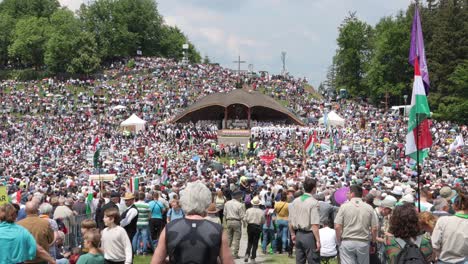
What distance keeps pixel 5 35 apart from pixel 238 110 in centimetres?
5043

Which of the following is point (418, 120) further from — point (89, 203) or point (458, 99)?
point (458, 99)

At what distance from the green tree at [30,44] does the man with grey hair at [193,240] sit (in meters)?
82.3

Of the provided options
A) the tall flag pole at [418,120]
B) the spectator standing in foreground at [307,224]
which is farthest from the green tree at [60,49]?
the spectator standing in foreground at [307,224]

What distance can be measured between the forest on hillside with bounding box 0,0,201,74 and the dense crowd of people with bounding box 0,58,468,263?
5540mm

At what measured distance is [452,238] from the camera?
22.3 feet

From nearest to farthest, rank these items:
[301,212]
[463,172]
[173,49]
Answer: [301,212], [463,172], [173,49]

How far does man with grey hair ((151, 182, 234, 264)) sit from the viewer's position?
16.1ft

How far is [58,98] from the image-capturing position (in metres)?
60.1

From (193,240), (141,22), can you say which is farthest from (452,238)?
(141,22)

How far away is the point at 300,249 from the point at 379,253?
4.55 ft

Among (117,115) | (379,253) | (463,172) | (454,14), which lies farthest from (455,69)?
(379,253)

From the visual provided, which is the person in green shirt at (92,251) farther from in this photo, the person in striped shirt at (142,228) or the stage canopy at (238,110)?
the stage canopy at (238,110)

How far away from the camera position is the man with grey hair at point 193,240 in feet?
16.1

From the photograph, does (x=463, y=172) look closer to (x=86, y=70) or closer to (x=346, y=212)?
(x=346, y=212)
